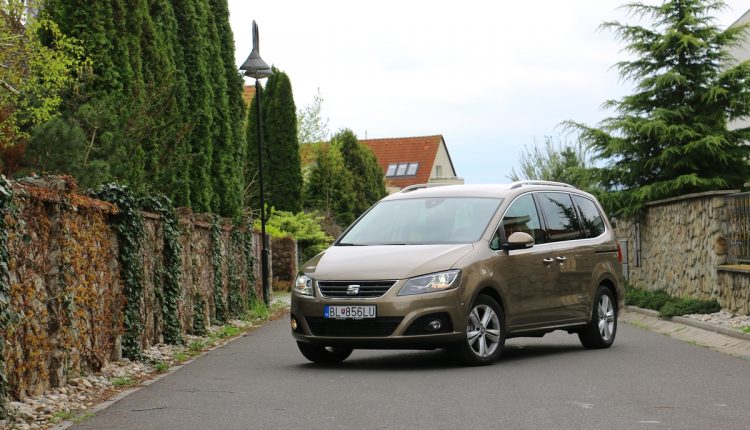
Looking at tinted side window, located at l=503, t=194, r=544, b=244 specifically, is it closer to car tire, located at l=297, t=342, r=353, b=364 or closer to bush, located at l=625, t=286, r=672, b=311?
car tire, located at l=297, t=342, r=353, b=364

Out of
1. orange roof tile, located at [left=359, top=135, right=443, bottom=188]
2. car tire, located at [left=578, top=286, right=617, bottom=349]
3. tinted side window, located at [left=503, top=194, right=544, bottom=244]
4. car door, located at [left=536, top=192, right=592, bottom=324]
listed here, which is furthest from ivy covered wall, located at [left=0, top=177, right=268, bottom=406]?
orange roof tile, located at [left=359, top=135, right=443, bottom=188]

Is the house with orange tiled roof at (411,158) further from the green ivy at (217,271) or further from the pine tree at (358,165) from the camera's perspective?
the green ivy at (217,271)

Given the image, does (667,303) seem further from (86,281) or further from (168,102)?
(86,281)

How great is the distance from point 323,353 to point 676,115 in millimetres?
15037

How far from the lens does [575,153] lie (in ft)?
232

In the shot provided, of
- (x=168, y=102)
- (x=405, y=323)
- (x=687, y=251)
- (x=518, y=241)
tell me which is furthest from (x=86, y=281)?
(x=687, y=251)

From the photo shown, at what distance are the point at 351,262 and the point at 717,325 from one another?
23.5 ft

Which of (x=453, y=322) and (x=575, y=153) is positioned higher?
(x=575, y=153)

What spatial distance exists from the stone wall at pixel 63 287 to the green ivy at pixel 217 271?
4.49m

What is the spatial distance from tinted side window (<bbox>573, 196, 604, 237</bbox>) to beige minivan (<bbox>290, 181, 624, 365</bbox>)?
3cm

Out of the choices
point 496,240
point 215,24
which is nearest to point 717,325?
point 496,240

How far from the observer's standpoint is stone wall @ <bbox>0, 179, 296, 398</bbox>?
8719mm

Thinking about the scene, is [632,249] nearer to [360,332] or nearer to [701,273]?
[701,273]

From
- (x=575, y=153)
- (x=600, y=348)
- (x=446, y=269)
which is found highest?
(x=575, y=153)
